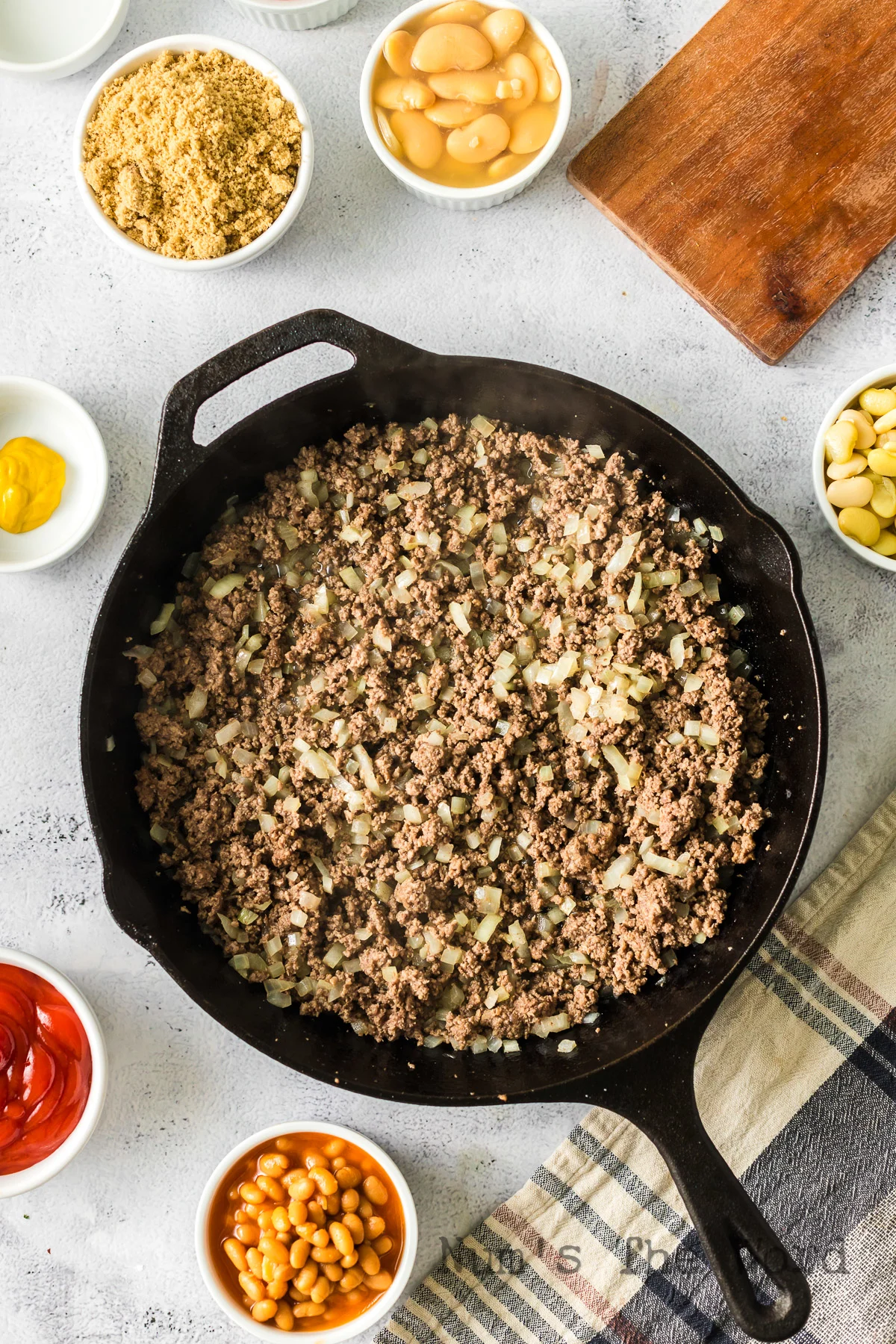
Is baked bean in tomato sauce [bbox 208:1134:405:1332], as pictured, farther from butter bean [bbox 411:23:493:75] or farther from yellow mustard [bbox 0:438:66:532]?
butter bean [bbox 411:23:493:75]

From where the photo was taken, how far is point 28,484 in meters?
2.33

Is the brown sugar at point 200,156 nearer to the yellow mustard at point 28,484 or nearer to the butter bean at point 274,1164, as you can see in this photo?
the yellow mustard at point 28,484

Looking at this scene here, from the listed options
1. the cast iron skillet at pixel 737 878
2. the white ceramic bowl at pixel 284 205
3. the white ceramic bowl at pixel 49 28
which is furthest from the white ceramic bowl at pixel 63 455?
the white ceramic bowl at pixel 49 28

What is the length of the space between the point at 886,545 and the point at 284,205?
1535 mm

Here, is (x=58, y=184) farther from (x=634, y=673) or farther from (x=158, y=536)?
(x=634, y=673)

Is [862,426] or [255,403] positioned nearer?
[862,426]

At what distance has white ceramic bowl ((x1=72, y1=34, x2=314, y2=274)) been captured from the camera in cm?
224

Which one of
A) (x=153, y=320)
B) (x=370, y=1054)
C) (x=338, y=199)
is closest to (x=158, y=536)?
(x=153, y=320)

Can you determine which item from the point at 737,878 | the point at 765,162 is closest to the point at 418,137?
the point at 765,162

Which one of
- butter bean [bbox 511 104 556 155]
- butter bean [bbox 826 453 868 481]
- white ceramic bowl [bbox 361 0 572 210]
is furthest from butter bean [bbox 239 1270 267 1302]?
butter bean [bbox 511 104 556 155]

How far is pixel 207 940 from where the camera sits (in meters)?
2.26

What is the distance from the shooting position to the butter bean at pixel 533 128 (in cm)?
227

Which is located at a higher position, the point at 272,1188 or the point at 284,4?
the point at 284,4

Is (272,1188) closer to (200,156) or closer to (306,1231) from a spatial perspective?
(306,1231)
